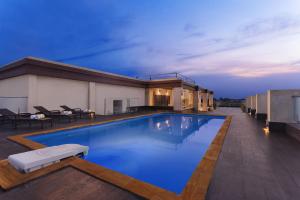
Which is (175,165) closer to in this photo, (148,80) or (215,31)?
(215,31)

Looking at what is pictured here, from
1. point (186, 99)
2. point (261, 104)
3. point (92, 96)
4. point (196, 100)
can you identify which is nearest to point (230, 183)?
point (261, 104)

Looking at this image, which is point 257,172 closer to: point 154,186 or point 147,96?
point 154,186

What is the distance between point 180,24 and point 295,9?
276 inches

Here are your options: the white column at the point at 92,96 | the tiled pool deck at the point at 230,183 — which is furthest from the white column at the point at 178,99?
the tiled pool deck at the point at 230,183

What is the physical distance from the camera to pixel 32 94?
7402 mm

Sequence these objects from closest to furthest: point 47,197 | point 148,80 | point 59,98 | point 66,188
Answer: point 47,197
point 66,188
point 59,98
point 148,80

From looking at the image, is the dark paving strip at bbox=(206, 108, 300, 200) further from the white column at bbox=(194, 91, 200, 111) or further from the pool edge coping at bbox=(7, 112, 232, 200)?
the white column at bbox=(194, 91, 200, 111)

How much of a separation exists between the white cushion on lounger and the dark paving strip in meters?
2.48

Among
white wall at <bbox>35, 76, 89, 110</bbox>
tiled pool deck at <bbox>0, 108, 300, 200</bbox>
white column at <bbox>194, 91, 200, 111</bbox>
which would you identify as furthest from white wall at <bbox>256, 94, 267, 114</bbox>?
white wall at <bbox>35, 76, 89, 110</bbox>

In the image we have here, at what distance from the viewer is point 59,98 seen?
8742 millimetres

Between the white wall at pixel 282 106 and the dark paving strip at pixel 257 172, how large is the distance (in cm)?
178

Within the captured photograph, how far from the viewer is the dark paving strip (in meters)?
1.88

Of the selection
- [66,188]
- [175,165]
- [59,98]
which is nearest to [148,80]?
[59,98]

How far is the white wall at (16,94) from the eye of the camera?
24.7ft
